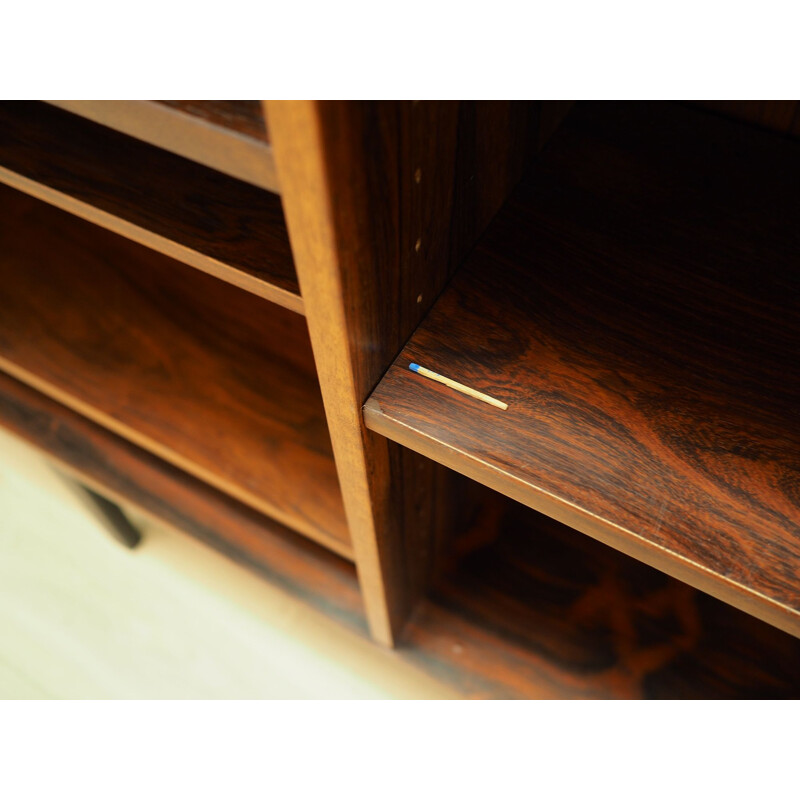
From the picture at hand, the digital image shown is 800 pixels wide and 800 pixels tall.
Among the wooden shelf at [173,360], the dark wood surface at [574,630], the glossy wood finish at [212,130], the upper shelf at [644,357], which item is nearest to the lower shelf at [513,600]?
the dark wood surface at [574,630]

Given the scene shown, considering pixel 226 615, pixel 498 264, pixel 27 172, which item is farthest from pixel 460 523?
pixel 27 172

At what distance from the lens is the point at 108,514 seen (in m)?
0.88

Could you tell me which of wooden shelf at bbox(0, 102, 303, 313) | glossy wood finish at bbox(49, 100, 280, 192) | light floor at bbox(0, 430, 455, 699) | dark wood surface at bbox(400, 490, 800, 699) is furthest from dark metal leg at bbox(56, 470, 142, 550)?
glossy wood finish at bbox(49, 100, 280, 192)

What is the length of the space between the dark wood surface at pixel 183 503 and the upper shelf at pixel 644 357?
423 mm

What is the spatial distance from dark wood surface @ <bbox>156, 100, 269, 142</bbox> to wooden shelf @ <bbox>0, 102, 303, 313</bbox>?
0.09m

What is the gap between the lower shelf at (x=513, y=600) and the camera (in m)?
0.72

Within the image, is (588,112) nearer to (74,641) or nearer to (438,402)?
(438,402)

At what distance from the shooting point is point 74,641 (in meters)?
0.88

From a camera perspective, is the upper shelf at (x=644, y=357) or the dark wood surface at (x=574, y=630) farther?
the dark wood surface at (x=574, y=630)

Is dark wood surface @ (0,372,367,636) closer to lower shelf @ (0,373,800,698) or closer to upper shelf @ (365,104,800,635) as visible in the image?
lower shelf @ (0,373,800,698)

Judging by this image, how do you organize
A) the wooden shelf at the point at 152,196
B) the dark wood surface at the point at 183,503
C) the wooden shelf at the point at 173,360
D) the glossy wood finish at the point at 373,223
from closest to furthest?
the glossy wood finish at the point at 373,223, the wooden shelf at the point at 152,196, the wooden shelf at the point at 173,360, the dark wood surface at the point at 183,503

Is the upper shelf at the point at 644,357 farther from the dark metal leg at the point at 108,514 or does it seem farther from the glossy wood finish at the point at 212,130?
the dark metal leg at the point at 108,514

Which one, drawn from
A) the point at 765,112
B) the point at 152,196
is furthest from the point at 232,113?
the point at 765,112
